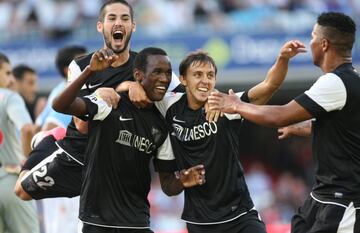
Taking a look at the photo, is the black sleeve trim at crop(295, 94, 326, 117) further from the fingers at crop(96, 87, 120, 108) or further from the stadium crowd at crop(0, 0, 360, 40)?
the stadium crowd at crop(0, 0, 360, 40)

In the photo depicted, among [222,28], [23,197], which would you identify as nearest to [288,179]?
[222,28]

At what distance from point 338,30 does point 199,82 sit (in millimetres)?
1437

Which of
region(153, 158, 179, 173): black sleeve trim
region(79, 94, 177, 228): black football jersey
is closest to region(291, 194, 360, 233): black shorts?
region(153, 158, 179, 173): black sleeve trim

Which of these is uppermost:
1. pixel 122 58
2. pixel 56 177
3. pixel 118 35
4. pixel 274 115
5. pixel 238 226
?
pixel 118 35

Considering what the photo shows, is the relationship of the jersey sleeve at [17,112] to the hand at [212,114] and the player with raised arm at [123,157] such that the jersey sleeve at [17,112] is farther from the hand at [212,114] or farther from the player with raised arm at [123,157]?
the hand at [212,114]

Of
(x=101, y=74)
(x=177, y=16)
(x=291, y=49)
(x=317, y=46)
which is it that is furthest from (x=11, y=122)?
(x=177, y=16)

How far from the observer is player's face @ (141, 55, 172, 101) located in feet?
26.5

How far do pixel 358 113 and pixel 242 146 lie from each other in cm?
1619

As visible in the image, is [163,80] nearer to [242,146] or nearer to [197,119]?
[197,119]

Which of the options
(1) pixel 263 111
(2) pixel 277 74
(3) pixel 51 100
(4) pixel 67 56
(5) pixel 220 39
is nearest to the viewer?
(1) pixel 263 111

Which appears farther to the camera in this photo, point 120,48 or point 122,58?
point 122,58

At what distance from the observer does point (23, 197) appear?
930cm

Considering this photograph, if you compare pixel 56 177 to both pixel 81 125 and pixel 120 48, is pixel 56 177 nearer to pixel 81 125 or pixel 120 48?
pixel 81 125

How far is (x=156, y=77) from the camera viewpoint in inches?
318
